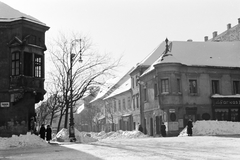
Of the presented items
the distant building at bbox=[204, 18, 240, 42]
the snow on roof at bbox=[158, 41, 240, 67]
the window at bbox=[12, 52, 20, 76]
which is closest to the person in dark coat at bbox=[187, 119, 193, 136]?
the snow on roof at bbox=[158, 41, 240, 67]

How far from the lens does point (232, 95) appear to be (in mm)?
39281

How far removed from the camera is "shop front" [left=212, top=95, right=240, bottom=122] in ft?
126

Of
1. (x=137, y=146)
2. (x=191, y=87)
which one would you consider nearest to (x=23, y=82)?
(x=137, y=146)

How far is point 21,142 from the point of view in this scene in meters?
22.5

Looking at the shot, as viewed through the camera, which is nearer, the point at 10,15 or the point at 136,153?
the point at 136,153

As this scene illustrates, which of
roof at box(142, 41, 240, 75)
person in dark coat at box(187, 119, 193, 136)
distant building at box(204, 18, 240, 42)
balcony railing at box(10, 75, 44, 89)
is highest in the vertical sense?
distant building at box(204, 18, 240, 42)

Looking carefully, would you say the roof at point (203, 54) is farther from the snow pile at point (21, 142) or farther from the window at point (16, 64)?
the snow pile at point (21, 142)

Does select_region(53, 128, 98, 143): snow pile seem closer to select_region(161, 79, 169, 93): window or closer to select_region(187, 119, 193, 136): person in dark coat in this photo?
select_region(187, 119, 193, 136): person in dark coat

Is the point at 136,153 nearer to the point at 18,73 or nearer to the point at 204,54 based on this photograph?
the point at 18,73

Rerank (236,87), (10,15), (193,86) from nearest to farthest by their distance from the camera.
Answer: (10,15)
(193,86)
(236,87)

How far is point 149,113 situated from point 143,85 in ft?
14.0

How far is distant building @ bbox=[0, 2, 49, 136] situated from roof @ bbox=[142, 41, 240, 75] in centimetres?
1574

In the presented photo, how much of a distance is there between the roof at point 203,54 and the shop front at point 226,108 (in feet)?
12.8

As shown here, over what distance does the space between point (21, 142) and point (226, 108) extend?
2428 cm
